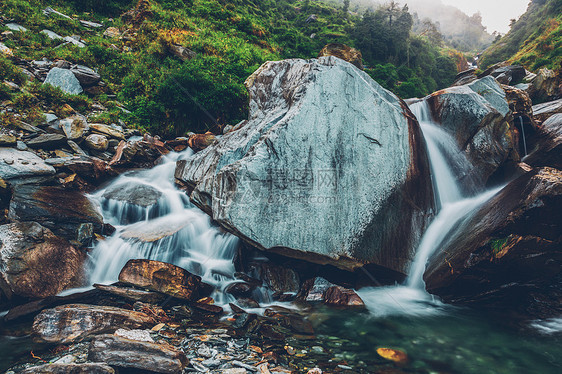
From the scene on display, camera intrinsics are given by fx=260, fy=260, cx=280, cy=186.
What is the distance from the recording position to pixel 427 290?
6094mm

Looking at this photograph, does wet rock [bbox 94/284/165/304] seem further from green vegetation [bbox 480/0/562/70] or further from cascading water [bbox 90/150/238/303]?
green vegetation [bbox 480/0/562/70]

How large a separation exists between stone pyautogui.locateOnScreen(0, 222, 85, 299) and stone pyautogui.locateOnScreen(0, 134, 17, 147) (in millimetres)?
3047

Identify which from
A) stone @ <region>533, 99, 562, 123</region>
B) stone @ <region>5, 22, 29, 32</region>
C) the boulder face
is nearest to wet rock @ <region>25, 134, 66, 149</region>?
the boulder face

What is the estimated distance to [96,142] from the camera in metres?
9.17

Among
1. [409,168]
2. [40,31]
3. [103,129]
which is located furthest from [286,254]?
[40,31]

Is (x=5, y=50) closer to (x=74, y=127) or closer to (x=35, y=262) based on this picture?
(x=74, y=127)

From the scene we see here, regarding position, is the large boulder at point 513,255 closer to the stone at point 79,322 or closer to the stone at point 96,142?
the stone at point 79,322

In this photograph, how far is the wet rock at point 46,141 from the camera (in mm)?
7655

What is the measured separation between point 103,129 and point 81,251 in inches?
223

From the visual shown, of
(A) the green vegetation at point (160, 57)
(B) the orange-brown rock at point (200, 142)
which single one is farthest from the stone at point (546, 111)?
(B) the orange-brown rock at point (200, 142)

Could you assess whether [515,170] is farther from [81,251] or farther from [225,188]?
[81,251]

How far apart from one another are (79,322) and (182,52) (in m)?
16.0

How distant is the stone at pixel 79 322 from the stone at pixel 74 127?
254 inches

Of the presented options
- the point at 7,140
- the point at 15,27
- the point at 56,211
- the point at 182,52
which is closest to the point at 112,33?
the point at 15,27
